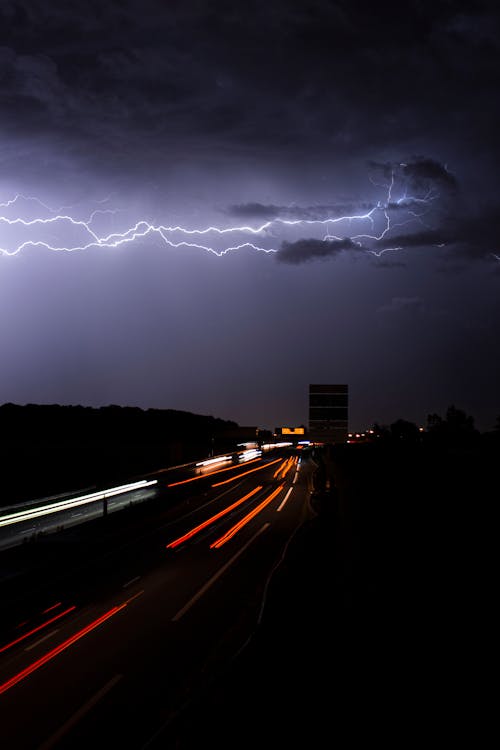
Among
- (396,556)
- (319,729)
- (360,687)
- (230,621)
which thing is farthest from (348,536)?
(319,729)

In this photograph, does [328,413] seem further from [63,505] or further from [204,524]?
[63,505]

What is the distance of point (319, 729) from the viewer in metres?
7.50

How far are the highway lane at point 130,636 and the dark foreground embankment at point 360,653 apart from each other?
653 millimetres

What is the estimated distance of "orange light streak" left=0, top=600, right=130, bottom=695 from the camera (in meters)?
9.86

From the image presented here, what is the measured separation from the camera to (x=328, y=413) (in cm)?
3098

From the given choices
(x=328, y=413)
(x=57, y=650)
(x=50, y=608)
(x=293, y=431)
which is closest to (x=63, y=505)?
(x=328, y=413)

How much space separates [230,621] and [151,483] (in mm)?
30097

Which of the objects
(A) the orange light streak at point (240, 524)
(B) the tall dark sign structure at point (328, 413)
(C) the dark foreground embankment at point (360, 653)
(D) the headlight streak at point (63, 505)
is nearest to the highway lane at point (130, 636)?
(A) the orange light streak at point (240, 524)

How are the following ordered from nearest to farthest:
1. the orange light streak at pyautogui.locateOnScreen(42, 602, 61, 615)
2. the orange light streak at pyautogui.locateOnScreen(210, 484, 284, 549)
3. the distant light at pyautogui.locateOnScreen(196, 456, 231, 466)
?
the orange light streak at pyautogui.locateOnScreen(42, 602, 61, 615) < the orange light streak at pyautogui.locateOnScreen(210, 484, 284, 549) < the distant light at pyautogui.locateOnScreen(196, 456, 231, 466)

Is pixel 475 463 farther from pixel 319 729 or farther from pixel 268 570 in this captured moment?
pixel 319 729

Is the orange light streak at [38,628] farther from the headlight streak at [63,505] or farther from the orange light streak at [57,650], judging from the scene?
the headlight streak at [63,505]

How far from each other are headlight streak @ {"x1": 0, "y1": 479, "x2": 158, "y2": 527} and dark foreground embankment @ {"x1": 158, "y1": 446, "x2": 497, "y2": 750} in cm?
1137

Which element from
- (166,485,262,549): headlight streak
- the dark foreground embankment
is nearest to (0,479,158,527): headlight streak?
(166,485,262,549): headlight streak

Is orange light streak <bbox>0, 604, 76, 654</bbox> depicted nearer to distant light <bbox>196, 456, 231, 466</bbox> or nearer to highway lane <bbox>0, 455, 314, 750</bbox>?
highway lane <bbox>0, 455, 314, 750</bbox>
